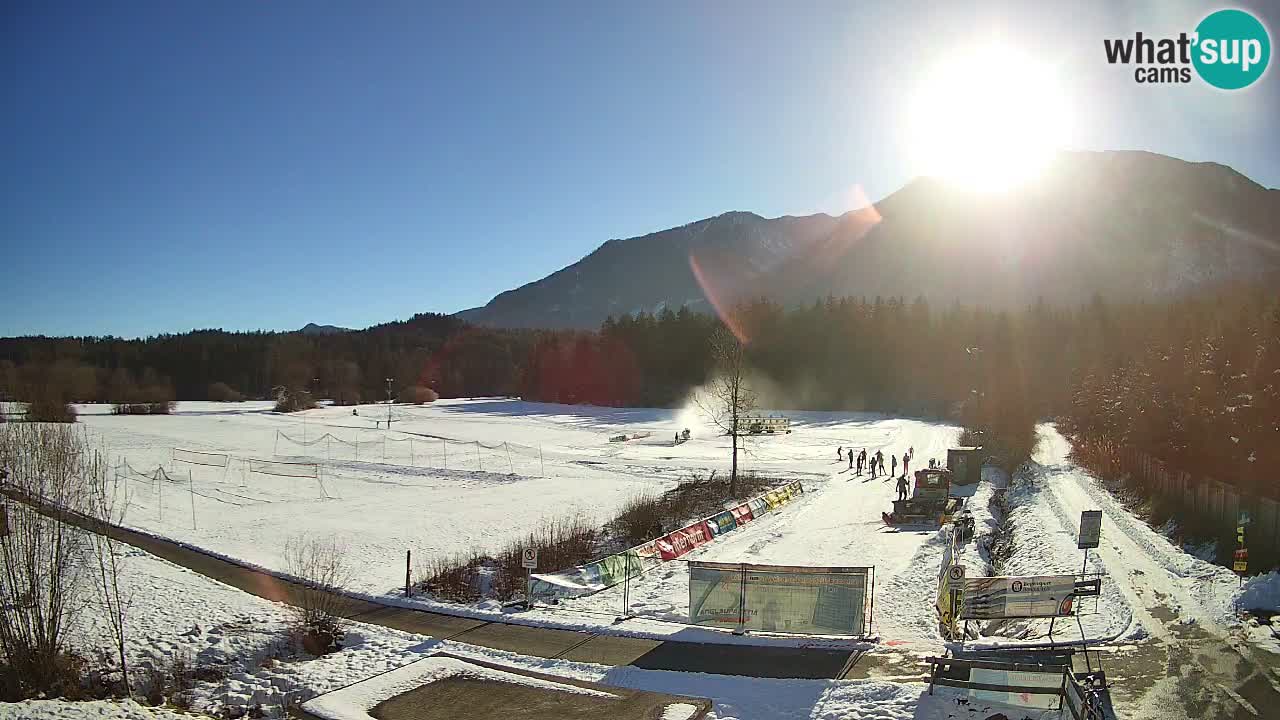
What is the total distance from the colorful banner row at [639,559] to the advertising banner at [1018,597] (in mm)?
9473

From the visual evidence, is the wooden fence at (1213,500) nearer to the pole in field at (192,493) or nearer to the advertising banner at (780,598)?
the advertising banner at (780,598)

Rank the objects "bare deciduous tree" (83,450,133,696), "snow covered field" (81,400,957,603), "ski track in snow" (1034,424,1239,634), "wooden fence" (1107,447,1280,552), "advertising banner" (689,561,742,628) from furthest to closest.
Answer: "snow covered field" (81,400,957,603), "wooden fence" (1107,447,1280,552), "advertising banner" (689,561,742,628), "ski track in snow" (1034,424,1239,634), "bare deciduous tree" (83,450,133,696)

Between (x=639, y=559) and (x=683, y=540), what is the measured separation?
381cm

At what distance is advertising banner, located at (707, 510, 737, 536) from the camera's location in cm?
3058

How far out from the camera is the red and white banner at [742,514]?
107ft

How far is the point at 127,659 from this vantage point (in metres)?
15.1

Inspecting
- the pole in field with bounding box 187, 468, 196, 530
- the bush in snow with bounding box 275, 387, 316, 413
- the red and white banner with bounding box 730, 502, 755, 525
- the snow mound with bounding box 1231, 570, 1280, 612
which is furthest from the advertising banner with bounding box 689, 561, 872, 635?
the bush in snow with bounding box 275, 387, 316, 413

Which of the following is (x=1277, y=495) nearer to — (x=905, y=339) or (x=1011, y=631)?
(x=1011, y=631)

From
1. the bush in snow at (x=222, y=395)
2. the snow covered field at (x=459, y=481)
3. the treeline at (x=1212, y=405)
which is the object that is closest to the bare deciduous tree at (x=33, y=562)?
the snow covered field at (x=459, y=481)

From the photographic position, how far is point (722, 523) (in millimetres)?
31359

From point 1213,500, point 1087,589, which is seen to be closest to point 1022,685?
point 1087,589

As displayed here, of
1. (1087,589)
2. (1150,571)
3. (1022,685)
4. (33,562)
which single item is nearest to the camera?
(1022,685)

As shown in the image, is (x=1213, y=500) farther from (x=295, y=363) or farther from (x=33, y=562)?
(x=295, y=363)

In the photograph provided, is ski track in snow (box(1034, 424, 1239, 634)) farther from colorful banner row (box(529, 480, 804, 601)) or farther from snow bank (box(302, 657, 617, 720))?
snow bank (box(302, 657, 617, 720))
